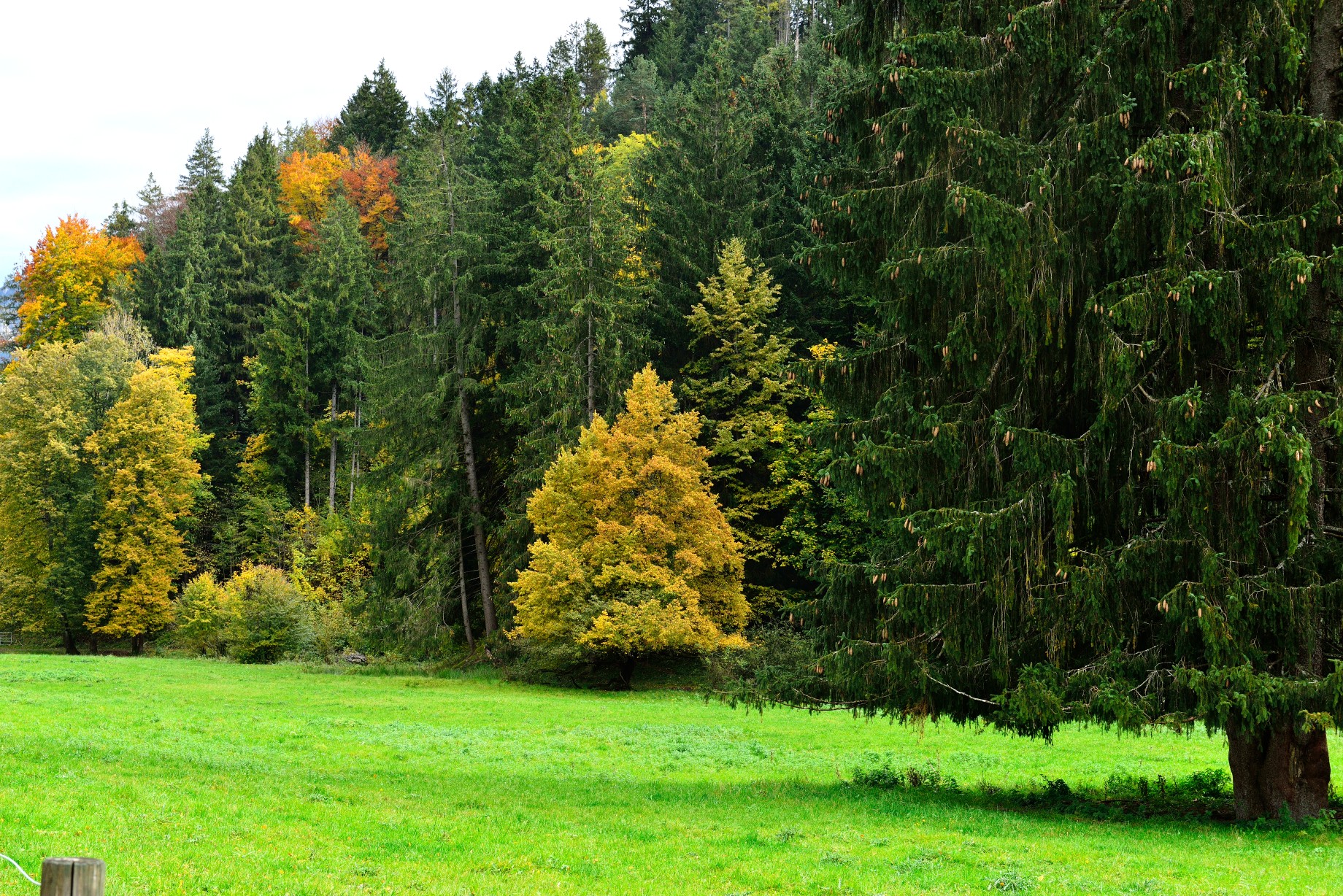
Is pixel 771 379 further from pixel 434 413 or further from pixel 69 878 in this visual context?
pixel 69 878

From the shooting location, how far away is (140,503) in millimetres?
48750

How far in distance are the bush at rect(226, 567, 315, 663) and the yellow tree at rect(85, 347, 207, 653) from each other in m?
7.03

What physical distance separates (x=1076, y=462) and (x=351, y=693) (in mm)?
23929

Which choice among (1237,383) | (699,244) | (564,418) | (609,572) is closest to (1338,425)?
(1237,383)

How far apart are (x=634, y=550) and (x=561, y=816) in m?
22.1

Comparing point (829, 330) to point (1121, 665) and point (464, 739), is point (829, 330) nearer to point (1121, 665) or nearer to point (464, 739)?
point (464, 739)

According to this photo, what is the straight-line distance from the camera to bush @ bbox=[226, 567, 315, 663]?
42688mm

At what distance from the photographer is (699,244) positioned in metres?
41.4

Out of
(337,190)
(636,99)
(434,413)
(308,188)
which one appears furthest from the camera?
(636,99)

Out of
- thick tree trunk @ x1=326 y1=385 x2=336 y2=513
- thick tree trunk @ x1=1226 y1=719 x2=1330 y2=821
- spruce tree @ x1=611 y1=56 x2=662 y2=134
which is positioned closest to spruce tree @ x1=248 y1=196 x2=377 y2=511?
thick tree trunk @ x1=326 y1=385 x2=336 y2=513

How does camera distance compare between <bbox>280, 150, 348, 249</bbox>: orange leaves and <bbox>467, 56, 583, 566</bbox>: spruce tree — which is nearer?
<bbox>467, 56, 583, 566</bbox>: spruce tree

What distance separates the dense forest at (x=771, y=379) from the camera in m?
10.9

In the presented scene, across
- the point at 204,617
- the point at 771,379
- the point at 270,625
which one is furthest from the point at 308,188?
the point at 771,379

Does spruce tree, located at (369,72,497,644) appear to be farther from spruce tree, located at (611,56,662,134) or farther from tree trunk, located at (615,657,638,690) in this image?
spruce tree, located at (611,56,662,134)
